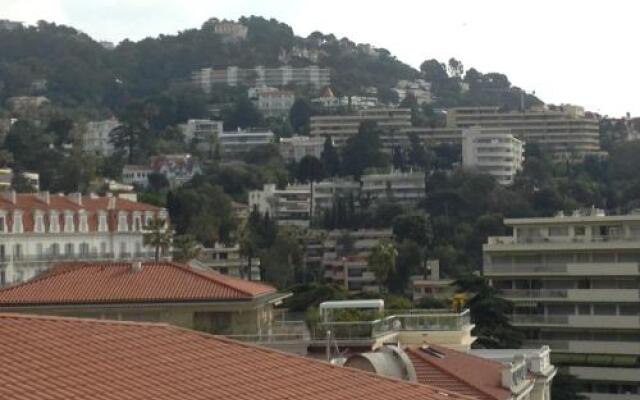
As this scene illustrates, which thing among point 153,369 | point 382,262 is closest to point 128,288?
point 153,369

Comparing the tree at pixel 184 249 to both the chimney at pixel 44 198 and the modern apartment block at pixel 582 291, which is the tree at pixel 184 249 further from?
the modern apartment block at pixel 582 291

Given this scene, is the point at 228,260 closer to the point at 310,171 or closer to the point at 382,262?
the point at 382,262

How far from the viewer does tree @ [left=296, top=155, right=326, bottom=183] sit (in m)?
196

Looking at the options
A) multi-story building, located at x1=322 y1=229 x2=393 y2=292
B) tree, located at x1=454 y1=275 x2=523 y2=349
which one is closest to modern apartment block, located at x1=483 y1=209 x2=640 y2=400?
tree, located at x1=454 y1=275 x2=523 y2=349

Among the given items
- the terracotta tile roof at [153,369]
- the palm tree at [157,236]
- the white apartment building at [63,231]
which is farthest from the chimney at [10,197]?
the terracotta tile roof at [153,369]

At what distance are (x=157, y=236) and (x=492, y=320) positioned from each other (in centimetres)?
4000

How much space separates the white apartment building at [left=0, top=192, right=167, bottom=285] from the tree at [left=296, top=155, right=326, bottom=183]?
78757 millimetres

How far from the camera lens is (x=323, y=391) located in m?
17.8

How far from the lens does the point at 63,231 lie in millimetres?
106250

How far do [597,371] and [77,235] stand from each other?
43.3 m

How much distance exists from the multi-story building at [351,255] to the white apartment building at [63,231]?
29.8 metres

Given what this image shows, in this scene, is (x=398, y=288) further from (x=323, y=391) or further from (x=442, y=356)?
(x=323, y=391)

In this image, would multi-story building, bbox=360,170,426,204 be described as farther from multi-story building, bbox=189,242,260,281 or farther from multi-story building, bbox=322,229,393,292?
multi-story building, bbox=189,242,260,281

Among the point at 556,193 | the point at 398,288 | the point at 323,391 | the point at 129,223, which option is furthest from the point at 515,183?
the point at 323,391
